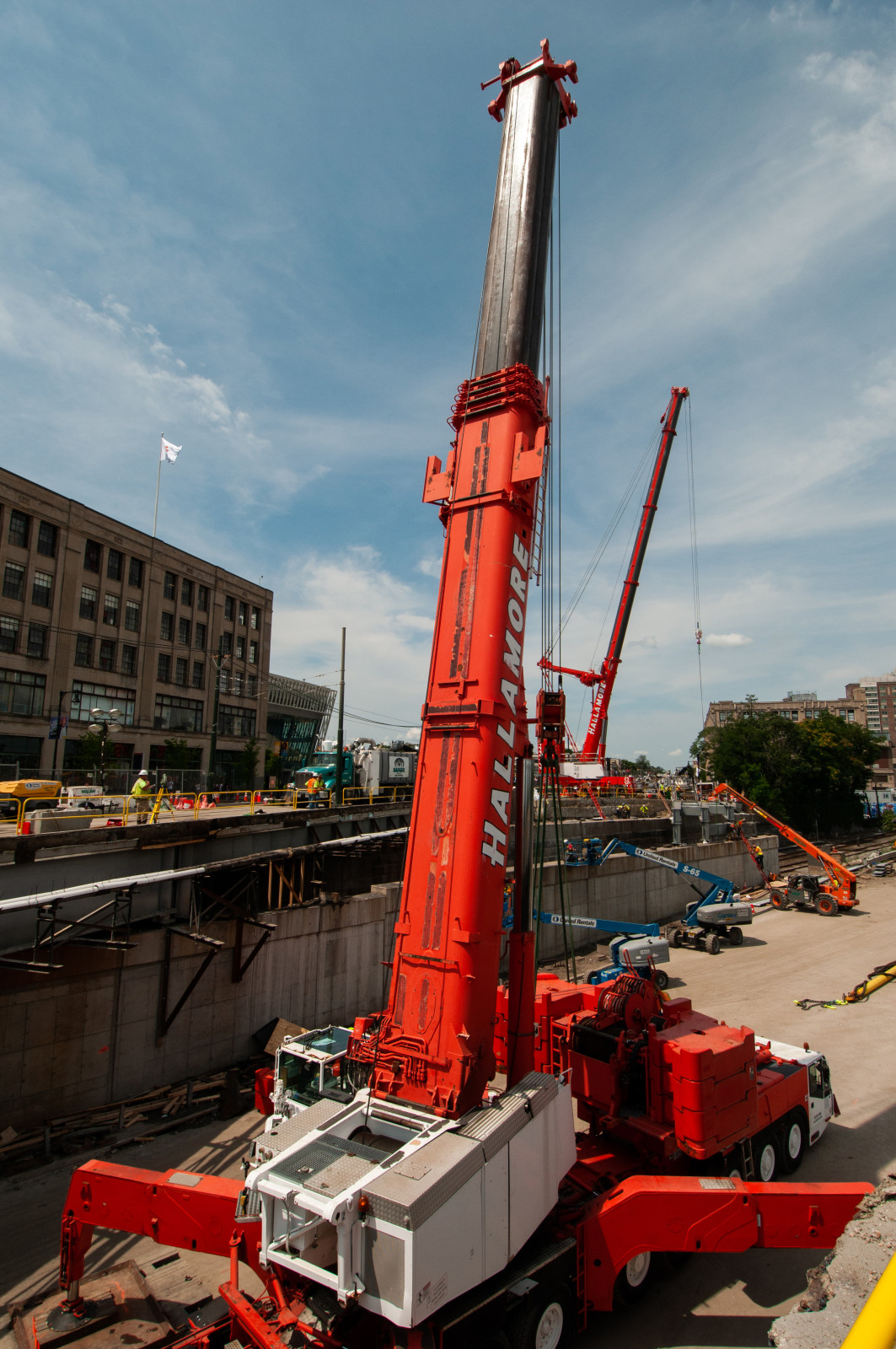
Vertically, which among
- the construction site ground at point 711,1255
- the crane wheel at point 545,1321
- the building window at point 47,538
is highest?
the building window at point 47,538

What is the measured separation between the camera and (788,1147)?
10125 millimetres

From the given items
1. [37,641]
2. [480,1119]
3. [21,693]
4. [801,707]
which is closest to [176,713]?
[37,641]

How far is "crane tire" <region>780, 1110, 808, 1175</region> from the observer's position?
10023mm

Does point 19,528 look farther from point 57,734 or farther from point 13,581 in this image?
point 57,734

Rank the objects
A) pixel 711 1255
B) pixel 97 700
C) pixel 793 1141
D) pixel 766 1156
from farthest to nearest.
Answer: pixel 97 700
pixel 793 1141
pixel 766 1156
pixel 711 1255

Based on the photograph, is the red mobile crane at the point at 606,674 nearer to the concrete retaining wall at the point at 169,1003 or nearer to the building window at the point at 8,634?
the concrete retaining wall at the point at 169,1003

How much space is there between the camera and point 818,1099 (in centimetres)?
1092

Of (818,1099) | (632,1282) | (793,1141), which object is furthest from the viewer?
(818,1099)

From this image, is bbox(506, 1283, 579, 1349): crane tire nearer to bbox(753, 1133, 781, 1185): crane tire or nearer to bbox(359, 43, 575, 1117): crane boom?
bbox(359, 43, 575, 1117): crane boom

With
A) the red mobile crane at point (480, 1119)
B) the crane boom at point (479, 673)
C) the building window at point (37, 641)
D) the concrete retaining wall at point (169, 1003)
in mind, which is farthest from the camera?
the building window at point (37, 641)

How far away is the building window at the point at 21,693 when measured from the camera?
135 feet

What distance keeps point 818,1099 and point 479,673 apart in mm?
9558

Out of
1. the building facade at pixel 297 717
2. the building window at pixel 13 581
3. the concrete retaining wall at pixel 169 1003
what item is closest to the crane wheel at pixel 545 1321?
→ the concrete retaining wall at pixel 169 1003

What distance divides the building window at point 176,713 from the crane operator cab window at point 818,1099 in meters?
47.4
